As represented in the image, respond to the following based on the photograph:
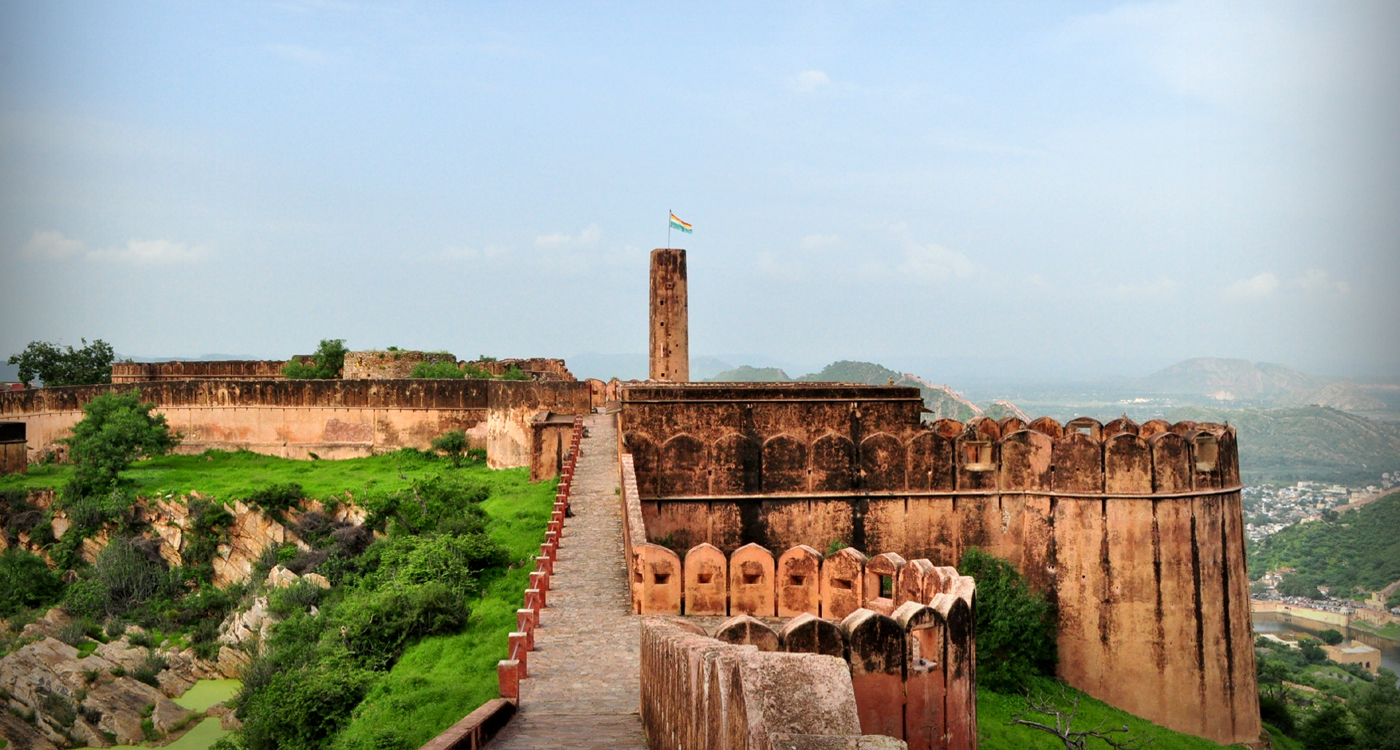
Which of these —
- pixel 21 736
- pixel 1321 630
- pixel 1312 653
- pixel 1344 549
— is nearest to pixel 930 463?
pixel 21 736

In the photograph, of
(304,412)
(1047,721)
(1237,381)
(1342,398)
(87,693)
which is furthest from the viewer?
(1237,381)

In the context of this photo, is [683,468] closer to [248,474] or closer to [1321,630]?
[248,474]

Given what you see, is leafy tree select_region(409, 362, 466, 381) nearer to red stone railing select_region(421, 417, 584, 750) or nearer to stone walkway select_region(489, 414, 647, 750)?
stone walkway select_region(489, 414, 647, 750)

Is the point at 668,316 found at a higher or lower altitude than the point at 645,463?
higher

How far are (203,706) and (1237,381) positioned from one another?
18442 centimetres

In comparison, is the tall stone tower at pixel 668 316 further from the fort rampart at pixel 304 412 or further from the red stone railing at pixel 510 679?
the red stone railing at pixel 510 679

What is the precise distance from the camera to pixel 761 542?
53.6 feet

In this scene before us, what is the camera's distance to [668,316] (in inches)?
1166

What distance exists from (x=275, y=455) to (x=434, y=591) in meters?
16.7

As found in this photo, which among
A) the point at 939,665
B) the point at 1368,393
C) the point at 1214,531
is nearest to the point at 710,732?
the point at 939,665

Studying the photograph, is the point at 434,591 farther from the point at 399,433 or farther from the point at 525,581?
the point at 399,433

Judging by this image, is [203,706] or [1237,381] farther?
[1237,381]

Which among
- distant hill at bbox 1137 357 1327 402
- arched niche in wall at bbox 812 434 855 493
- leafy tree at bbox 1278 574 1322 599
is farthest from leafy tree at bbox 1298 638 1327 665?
distant hill at bbox 1137 357 1327 402

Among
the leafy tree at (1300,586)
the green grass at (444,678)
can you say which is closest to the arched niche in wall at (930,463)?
the green grass at (444,678)
